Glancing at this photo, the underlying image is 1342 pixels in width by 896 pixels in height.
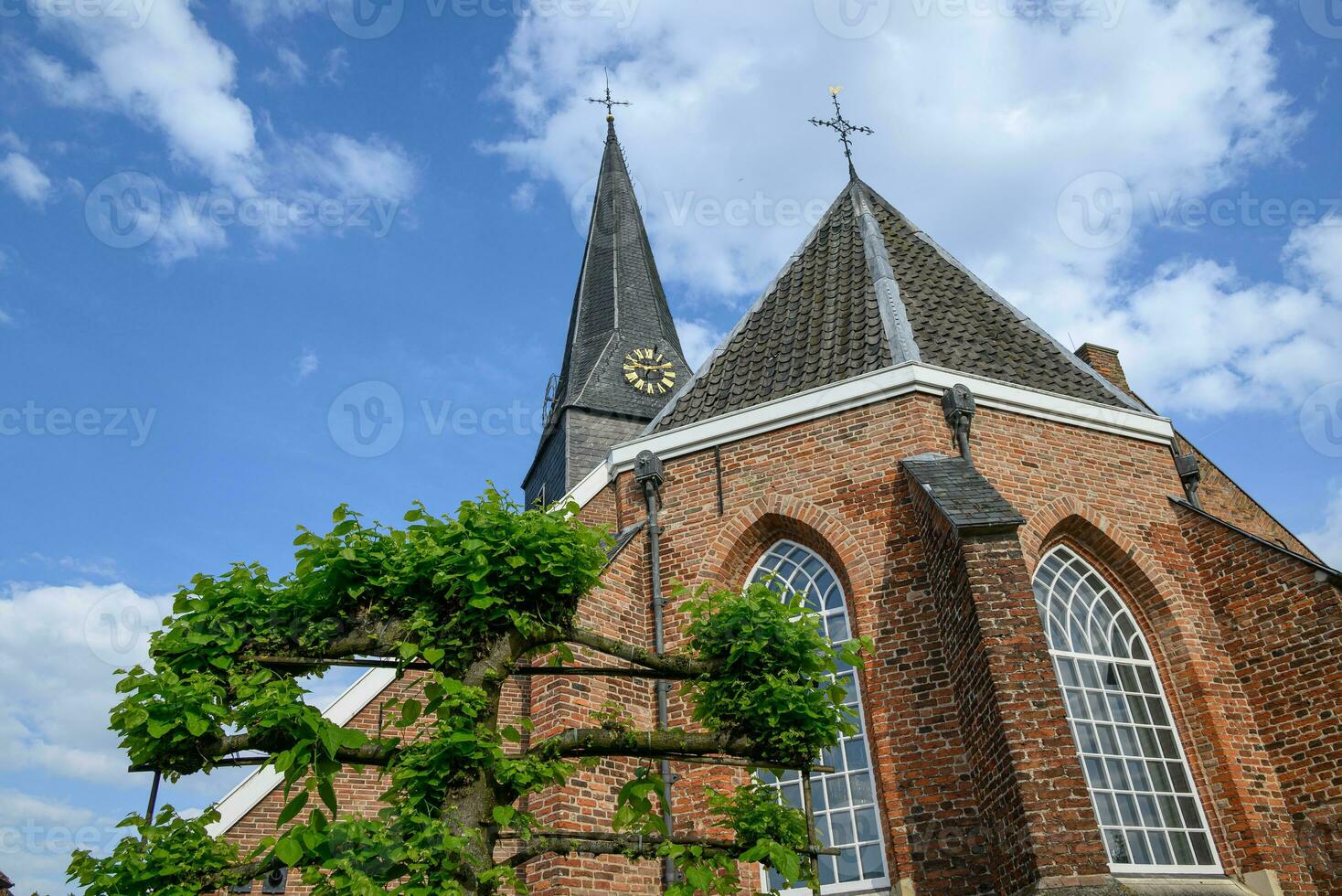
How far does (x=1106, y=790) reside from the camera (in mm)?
9055

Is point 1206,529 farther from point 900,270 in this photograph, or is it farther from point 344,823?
point 344,823

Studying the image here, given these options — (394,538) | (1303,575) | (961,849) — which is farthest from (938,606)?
(394,538)

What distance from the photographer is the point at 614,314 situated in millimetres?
26609

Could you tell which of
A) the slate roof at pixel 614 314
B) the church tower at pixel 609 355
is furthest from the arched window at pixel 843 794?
the slate roof at pixel 614 314

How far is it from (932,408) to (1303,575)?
3762mm

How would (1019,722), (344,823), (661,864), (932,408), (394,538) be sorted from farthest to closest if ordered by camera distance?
(932,408) → (661,864) → (1019,722) → (394,538) → (344,823)

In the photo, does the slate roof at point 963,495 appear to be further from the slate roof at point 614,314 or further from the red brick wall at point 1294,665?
the slate roof at point 614,314

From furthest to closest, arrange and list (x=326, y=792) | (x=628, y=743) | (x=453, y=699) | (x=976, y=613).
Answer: (x=976, y=613)
(x=628, y=743)
(x=453, y=699)
(x=326, y=792)

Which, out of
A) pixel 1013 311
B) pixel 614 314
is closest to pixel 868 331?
pixel 1013 311

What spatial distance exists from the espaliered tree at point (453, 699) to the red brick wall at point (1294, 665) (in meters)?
4.93

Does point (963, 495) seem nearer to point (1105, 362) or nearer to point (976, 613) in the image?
point (976, 613)

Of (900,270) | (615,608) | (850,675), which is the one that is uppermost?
(900,270)

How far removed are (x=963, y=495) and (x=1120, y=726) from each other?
2.60m

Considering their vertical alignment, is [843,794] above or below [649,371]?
below
